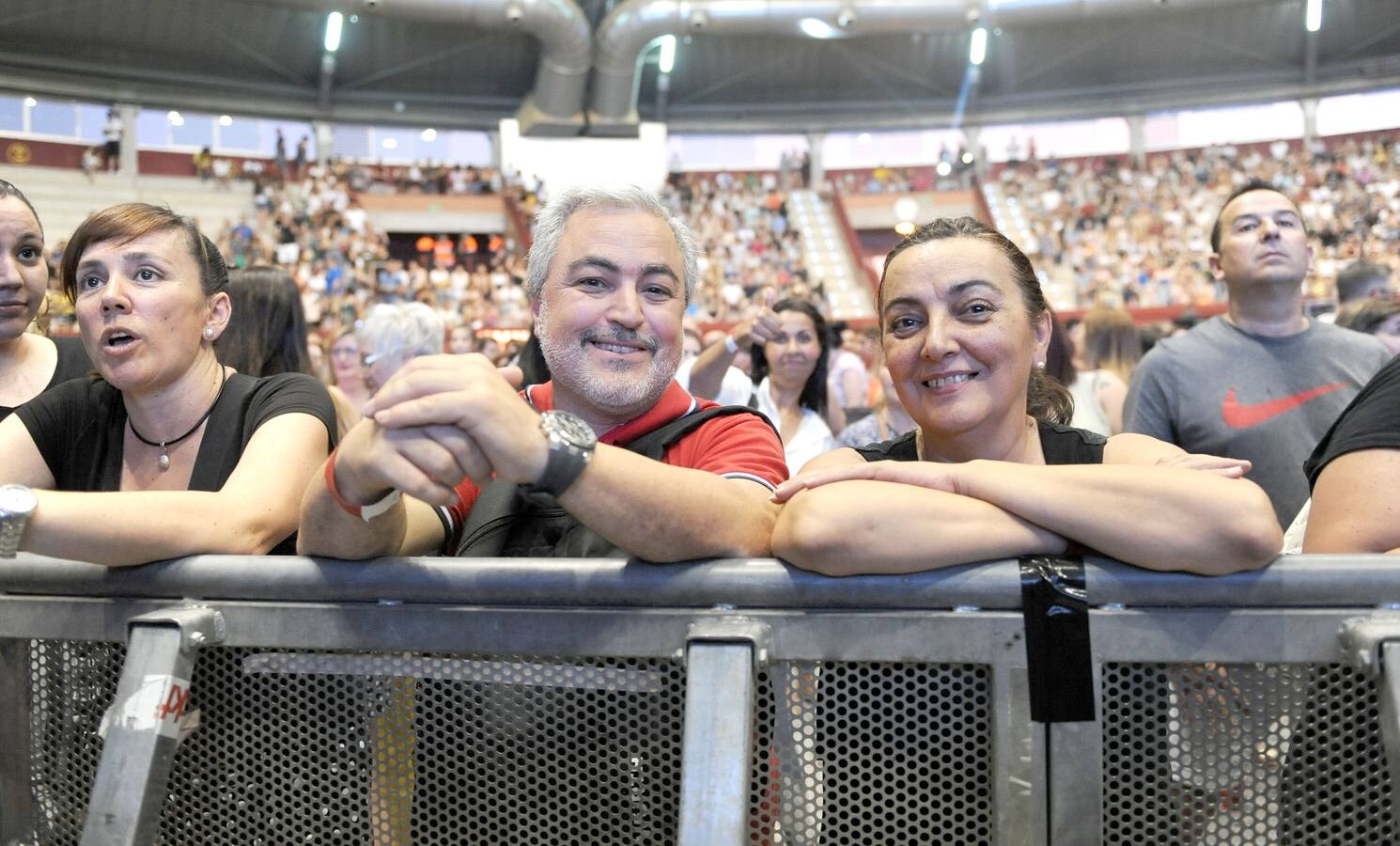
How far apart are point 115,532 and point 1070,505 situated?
1125mm

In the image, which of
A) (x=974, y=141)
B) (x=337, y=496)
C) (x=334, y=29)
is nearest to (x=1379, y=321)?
(x=337, y=496)

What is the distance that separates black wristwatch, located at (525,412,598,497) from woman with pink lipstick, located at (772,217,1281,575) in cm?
24

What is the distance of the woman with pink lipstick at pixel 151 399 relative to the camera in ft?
5.88

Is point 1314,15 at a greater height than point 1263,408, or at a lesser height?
greater

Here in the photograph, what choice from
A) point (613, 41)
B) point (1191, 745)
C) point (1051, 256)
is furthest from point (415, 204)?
point (1191, 745)

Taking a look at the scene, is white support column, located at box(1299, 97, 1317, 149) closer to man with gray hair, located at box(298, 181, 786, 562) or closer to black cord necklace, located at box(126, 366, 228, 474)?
man with gray hair, located at box(298, 181, 786, 562)

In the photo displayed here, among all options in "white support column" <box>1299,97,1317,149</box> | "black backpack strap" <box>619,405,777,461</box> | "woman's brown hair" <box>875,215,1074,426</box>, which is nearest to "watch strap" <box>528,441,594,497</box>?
"black backpack strap" <box>619,405,777,461</box>

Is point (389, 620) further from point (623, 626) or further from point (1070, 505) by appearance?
point (1070, 505)

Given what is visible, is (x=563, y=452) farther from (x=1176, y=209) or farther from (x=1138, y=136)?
(x=1138, y=136)

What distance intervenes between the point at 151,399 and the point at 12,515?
0.57 meters

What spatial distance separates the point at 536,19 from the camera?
19844mm

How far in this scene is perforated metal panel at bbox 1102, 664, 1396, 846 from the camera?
1.12 m

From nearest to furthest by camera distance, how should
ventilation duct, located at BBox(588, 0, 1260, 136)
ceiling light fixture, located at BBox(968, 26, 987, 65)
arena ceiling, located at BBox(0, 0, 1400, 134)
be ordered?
arena ceiling, located at BBox(0, 0, 1400, 134) < ventilation duct, located at BBox(588, 0, 1260, 136) < ceiling light fixture, located at BBox(968, 26, 987, 65)

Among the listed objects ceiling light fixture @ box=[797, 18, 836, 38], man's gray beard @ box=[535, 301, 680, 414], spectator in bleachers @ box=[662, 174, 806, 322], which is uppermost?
ceiling light fixture @ box=[797, 18, 836, 38]
